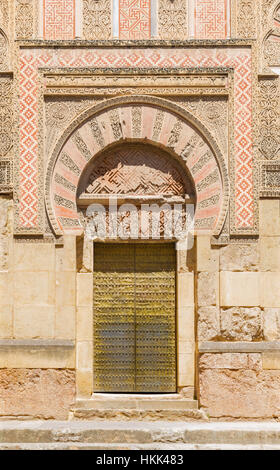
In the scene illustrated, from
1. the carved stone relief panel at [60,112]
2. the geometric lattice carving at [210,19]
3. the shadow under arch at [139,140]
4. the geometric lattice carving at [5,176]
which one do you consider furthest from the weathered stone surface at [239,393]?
the geometric lattice carving at [210,19]

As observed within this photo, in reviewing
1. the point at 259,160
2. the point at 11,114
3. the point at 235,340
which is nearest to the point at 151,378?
the point at 235,340

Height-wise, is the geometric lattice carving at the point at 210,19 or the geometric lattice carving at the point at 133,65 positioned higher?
the geometric lattice carving at the point at 210,19

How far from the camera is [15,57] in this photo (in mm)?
8641

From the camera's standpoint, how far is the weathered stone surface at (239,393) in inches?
327

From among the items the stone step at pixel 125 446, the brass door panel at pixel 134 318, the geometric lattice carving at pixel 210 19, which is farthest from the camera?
the geometric lattice carving at pixel 210 19

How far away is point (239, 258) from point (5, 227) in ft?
8.49

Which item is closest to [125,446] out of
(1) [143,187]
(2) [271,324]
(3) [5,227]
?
(2) [271,324]

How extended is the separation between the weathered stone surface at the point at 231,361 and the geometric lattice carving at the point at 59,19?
3.87 meters

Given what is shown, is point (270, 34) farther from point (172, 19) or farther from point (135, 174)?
point (135, 174)

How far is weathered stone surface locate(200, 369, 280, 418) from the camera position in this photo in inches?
327

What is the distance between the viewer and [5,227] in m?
8.54

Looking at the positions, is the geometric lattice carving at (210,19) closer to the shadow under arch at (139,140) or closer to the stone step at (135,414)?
the shadow under arch at (139,140)

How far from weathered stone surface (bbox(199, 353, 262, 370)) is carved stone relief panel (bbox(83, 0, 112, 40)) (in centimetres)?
374

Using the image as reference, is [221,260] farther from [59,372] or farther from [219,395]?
[59,372]
